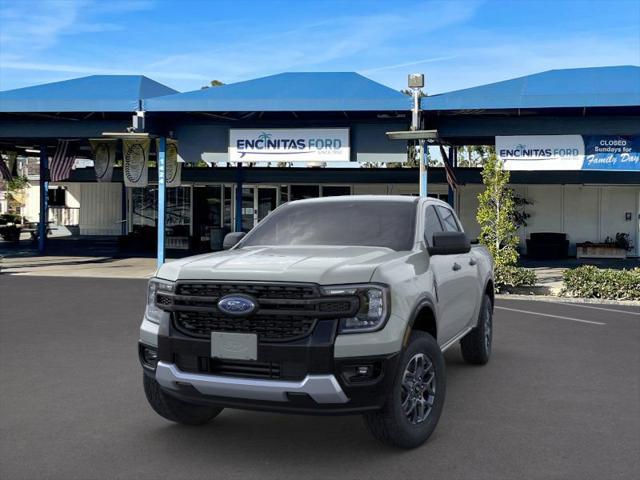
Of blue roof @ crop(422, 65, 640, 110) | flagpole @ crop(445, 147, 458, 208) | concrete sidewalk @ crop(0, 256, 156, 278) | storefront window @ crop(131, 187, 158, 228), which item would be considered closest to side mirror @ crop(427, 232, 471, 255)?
blue roof @ crop(422, 65, 640, 110)

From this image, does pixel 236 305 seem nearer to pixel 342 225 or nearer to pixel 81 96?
pixel 342 225

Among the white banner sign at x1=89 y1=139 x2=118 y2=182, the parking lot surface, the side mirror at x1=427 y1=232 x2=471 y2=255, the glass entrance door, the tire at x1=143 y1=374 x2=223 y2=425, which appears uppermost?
the white banner sign at x1=89 y1=139 x2=118 y2=182

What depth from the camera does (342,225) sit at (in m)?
5.75

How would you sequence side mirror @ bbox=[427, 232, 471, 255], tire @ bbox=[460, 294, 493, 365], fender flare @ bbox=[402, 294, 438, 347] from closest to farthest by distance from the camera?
1. fender flare @ bbox=[402, 294, 438, 347]
2. side mirror @ bbox=[427, 232, 471, 255]
3. tire @ bbox=[460, 294, 493, 365]

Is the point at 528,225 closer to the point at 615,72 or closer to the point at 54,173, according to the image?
the point at 615,72

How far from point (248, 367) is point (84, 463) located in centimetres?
130

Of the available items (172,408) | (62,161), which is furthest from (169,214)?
(172,408)

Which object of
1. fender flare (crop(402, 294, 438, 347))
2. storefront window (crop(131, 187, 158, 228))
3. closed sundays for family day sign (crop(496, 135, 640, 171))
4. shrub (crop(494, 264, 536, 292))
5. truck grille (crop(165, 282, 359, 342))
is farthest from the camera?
storefront window (crop(131, 187, 158, 228))

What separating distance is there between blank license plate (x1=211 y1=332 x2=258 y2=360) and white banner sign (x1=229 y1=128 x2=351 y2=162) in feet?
49.4

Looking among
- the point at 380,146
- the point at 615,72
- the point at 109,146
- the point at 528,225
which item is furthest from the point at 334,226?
the point at 528,225

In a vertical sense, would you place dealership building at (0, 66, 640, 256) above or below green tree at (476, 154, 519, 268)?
above

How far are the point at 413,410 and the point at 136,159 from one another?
18.1 metres

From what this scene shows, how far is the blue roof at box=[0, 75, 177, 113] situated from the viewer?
752 inches

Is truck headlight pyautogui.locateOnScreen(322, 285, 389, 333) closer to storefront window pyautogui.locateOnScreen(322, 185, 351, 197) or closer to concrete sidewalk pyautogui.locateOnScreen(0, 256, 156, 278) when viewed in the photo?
concrete sidewalk pyautogui.locateOnScreen(0, 256, 156, 278)
